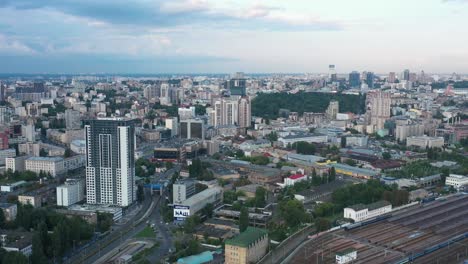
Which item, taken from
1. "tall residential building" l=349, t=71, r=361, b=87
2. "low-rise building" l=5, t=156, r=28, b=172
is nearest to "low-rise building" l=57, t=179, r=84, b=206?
"low-rise building" l=5, t=156, r=28, b=172

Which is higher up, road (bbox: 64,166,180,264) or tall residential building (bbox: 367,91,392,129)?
tall residential building (bbox: 367,91,392,129)

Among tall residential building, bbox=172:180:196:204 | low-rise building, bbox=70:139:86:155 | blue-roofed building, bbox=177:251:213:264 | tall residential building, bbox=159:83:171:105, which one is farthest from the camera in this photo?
tall residential building, bbox=159:83:171:105

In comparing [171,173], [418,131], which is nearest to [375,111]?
[418,131]

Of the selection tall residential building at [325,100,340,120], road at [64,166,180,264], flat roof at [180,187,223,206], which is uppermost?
tall residential building at [325,100,340,120]

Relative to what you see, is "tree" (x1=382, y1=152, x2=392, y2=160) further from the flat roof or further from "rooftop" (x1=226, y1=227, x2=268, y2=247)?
"rooftop" (x1=226, y1=227, x2=268, y2=247)

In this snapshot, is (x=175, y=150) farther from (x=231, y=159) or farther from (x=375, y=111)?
(x=375, y=111)
